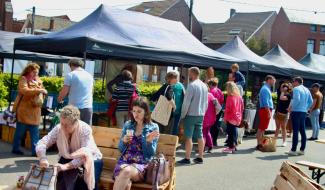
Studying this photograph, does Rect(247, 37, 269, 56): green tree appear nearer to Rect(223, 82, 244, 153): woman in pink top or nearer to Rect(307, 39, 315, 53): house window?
Rect(307, 39, 315, 53): house window

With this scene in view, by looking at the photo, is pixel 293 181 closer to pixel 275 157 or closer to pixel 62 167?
pixel 62 167

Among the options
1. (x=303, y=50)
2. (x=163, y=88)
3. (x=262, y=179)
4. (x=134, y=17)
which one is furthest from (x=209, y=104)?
(x=303, y=50)

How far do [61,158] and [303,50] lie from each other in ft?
172

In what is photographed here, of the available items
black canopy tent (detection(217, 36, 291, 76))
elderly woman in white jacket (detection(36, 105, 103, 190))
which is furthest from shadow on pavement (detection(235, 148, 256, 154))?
elderly woman in white jacket (detection(36, 105, 103, 190))

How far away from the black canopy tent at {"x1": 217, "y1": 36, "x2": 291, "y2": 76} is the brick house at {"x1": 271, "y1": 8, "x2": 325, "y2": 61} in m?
38.8

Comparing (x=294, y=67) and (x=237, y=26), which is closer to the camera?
(x=294, y=67)

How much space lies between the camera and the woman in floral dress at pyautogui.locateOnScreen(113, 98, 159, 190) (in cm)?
519

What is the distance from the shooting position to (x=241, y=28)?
57.1 m

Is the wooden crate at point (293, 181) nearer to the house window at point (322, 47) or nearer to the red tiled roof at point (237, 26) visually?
the red tiled roof at point (237, 26)

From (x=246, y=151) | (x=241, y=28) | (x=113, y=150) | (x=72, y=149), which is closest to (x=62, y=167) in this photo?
(x=72, y=149)

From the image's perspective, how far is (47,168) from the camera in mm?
4297

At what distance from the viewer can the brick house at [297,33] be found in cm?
5322

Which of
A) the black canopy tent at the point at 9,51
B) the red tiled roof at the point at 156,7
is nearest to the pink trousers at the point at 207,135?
the black canopy tent at the point at 9,51

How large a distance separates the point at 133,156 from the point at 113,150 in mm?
626
